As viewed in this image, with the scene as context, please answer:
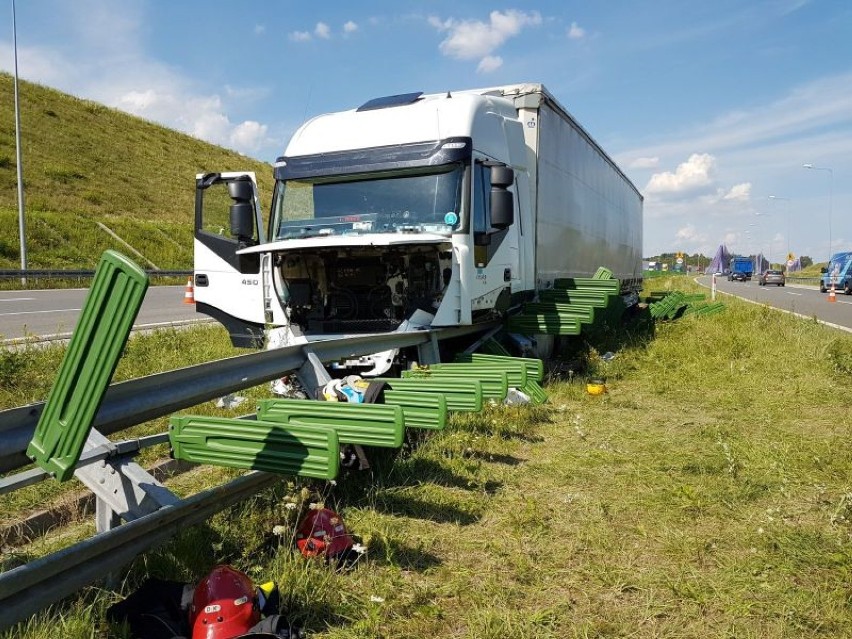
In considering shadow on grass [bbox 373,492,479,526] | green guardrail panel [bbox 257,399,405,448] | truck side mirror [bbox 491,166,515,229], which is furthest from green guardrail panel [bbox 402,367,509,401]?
truck side mirror [bbox 491,166,515,229]

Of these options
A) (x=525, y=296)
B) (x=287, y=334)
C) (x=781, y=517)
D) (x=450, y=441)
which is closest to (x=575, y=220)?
(x=525, y=296)

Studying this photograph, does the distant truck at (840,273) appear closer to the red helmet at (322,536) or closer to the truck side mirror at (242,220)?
the truck side mirror at (242,220)

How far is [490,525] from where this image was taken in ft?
12.3

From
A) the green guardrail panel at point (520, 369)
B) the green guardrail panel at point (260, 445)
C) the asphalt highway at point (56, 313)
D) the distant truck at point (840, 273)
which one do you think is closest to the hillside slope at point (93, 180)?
the asphalt highway at point (56, 313)

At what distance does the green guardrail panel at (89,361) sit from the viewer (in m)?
2.15

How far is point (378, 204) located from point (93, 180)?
31808mm

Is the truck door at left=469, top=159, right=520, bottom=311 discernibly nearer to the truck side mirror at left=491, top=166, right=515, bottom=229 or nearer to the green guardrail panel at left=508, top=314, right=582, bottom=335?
the truck side mirror at left=491, top=166, right=515, bottom=229

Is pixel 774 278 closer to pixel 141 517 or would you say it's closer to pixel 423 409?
pixel 423 409

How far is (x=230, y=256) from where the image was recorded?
770 cm

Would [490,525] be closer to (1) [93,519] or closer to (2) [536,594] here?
(2) [536,594]

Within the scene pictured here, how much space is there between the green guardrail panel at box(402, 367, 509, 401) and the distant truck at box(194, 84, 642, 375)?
113cm

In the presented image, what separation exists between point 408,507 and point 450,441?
126 cm

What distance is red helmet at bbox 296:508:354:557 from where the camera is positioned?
3133mm

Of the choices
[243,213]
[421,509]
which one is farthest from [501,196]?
[421,509]
